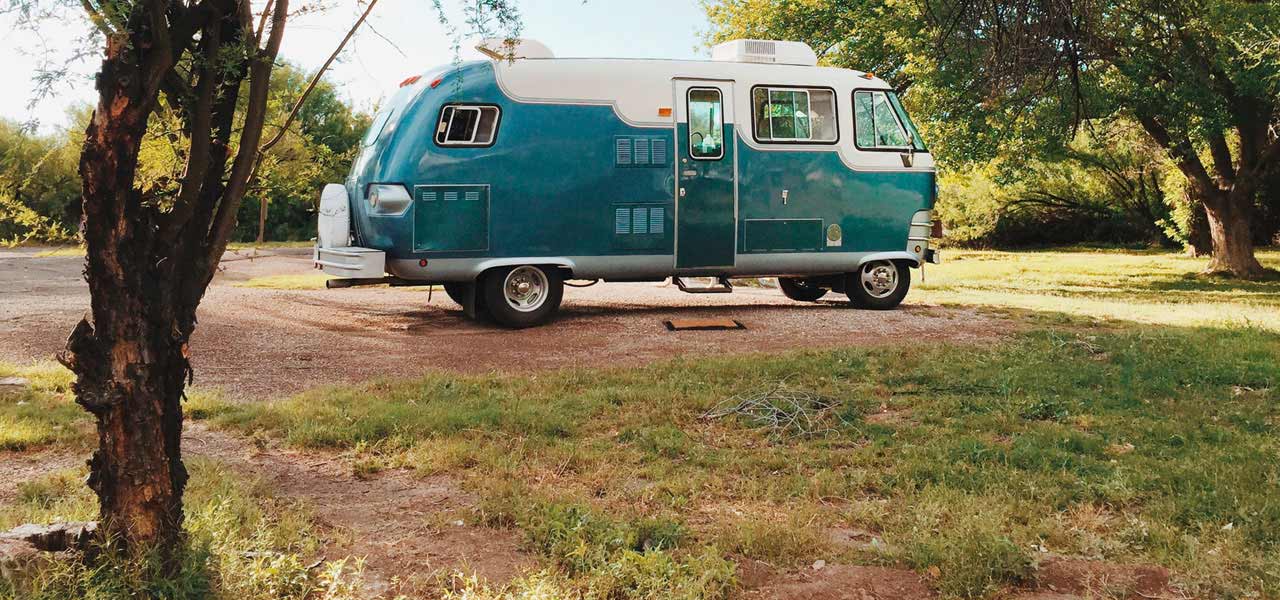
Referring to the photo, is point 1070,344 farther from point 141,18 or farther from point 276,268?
point 276,268

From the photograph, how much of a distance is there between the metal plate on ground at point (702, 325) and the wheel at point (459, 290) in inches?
90.9

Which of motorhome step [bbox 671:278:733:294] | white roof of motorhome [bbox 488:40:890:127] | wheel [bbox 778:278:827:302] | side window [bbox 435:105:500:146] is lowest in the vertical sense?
wheel [bbox 778:278:827:302]

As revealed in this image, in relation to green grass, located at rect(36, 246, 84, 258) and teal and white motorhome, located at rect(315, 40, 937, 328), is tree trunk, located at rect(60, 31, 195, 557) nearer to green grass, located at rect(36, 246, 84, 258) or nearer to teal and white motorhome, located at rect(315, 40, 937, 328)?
green grass, located at rect(36, 246, 84, 258)

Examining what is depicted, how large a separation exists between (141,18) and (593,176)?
786cm

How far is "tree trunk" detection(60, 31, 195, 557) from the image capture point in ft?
10.7

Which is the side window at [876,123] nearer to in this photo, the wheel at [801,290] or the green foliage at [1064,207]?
the wheel at [801,290]

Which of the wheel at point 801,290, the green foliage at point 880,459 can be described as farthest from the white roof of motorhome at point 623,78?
the green foliage at point 880,459

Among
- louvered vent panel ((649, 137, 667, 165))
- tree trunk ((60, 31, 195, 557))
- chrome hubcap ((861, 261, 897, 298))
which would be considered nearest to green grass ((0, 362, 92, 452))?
tree trunk ((60, 31, 195, 557))

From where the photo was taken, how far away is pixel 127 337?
343 cm

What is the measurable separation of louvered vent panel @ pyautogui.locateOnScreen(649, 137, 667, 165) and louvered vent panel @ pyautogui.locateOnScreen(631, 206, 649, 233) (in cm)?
55

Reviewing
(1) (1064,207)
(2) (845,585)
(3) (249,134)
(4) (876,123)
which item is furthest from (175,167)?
(1) (1064,207)

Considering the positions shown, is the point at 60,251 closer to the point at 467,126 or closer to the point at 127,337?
the point at 467,126

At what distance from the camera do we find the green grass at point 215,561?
11.4 ft

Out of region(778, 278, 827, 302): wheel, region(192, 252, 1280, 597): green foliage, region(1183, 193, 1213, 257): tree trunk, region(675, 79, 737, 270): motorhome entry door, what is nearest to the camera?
region(192, 252, 1280, 597): green foliage
